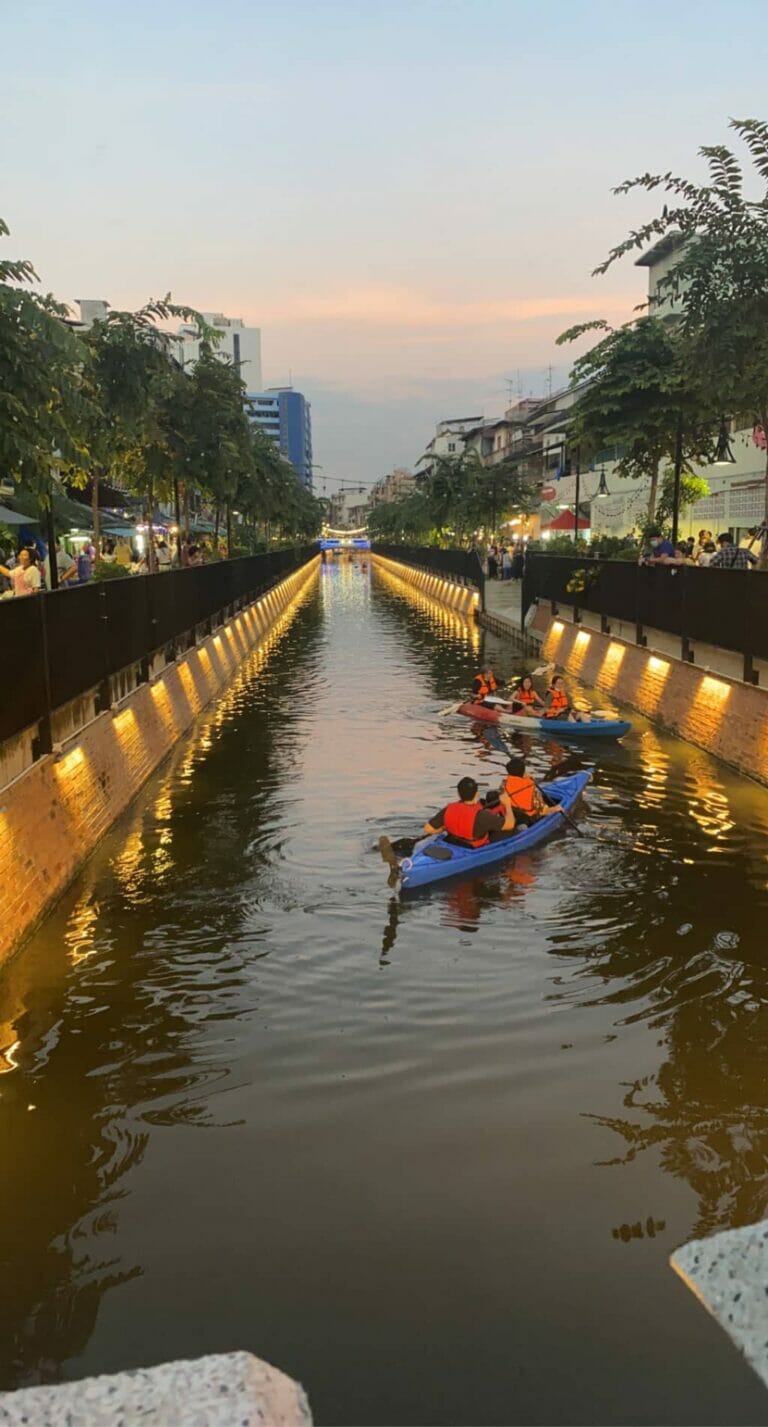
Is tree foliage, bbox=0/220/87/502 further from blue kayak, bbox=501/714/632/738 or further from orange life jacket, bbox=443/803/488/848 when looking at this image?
blue kayak, bbox=501/714/632/738

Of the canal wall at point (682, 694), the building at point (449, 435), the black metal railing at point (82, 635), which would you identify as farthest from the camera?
the building at point (449, 435)

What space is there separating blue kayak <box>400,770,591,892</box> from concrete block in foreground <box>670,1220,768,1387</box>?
6.06 m

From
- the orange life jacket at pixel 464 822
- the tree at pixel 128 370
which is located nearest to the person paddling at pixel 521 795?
the orange life jacket at pixel 464 822

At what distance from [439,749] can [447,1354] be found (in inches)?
580

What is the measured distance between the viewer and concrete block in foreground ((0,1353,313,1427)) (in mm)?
4309

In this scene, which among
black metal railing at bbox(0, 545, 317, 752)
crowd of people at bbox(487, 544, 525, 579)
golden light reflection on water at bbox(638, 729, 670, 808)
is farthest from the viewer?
crowd of people at bbox(487, 544, 525, 579)

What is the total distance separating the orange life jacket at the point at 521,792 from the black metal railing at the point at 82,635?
218 inches

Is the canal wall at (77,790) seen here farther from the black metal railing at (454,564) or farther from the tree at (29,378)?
the black metal railing at (454,564)

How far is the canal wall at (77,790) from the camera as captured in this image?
9.91 m

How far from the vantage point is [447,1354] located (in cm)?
496

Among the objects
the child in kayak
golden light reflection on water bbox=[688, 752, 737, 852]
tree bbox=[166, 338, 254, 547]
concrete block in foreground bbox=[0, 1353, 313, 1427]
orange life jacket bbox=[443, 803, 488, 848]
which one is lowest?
concrete block in foreground bbox=[0, 1353, 313, 1427]

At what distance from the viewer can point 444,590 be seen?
61.9 metres

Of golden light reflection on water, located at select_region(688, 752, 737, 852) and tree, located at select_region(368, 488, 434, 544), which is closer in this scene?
golden light reflection on water, located at select_region(688, 752, 737, 852)

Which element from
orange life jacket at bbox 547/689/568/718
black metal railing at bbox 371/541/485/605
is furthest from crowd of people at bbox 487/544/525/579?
orange life jacket at bbox 547/689/568/718
